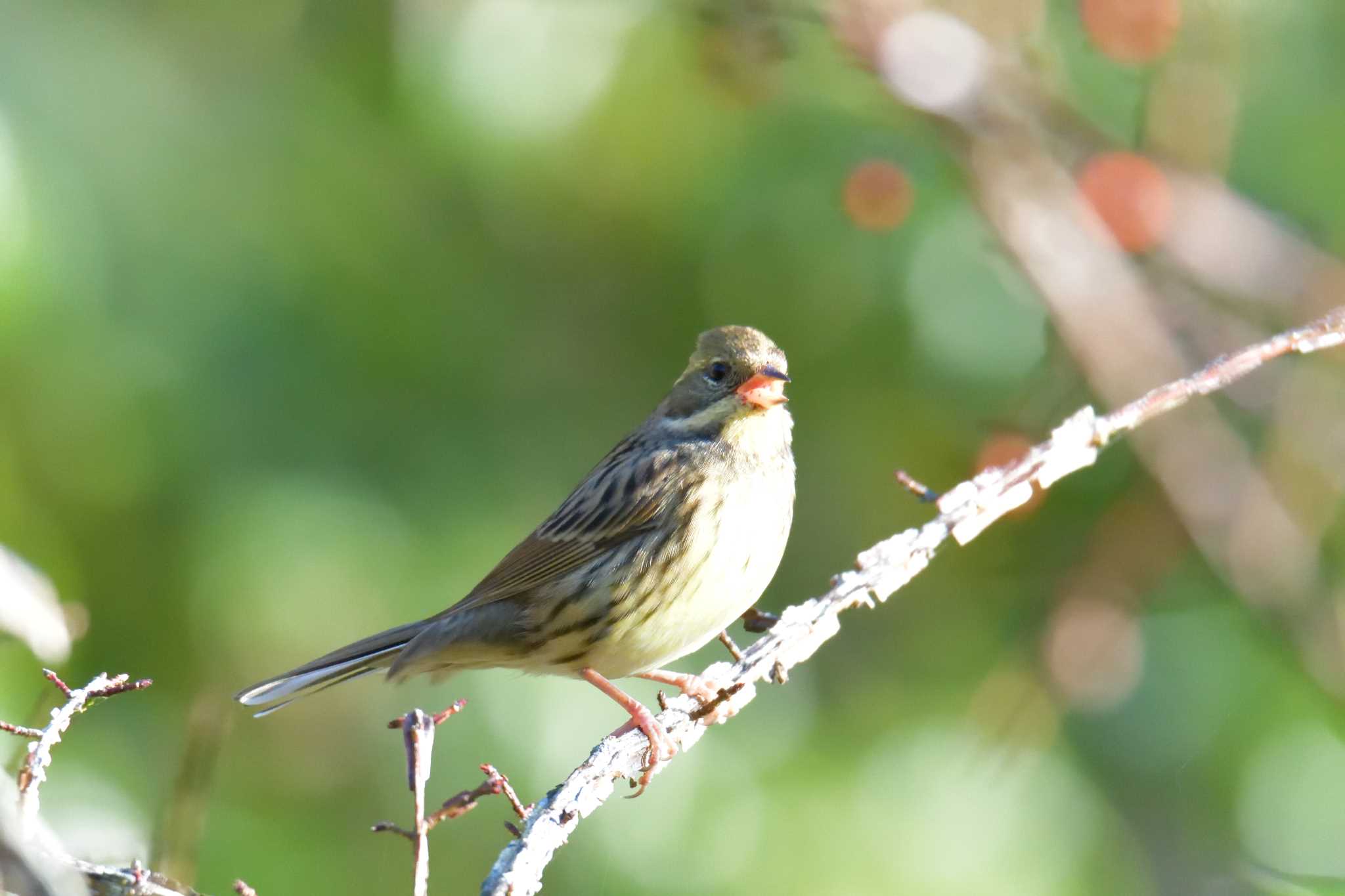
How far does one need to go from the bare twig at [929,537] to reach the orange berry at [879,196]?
6.38 feet

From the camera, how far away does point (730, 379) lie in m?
4.58

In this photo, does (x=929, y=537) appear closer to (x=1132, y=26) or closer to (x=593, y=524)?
(x=593, y=524)

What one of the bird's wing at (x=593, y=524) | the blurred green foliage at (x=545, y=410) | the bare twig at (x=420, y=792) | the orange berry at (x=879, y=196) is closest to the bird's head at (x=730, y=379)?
the bird's wing at (x=593, y=524)

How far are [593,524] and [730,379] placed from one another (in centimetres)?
64

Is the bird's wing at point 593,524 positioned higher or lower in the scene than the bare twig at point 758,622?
higher

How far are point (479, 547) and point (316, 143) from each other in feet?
6.55

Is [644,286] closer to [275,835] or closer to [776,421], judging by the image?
[776,421]

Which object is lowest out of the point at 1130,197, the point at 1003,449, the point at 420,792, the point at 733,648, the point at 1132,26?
the point at 420,792

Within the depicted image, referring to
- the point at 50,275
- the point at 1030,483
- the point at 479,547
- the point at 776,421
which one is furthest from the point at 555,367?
the point at 1030,483

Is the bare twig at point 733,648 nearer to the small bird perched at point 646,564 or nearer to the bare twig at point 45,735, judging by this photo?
the small bird perched at point 646,564

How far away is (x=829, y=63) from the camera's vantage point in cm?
588

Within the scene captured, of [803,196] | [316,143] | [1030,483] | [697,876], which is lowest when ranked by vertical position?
[1030,483]

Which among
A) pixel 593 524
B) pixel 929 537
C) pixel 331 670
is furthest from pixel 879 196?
pixel 331 670

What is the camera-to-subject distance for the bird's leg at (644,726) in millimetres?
2996
